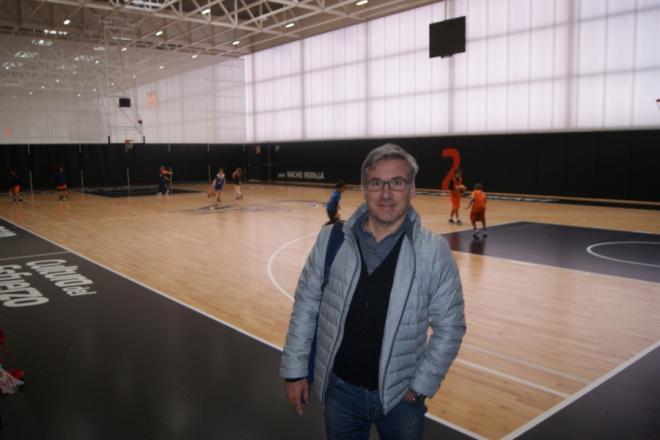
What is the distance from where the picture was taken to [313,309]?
92.5 inches

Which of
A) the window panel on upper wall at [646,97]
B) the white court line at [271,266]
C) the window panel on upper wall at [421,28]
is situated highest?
the window panel on upper wall at [421,28]

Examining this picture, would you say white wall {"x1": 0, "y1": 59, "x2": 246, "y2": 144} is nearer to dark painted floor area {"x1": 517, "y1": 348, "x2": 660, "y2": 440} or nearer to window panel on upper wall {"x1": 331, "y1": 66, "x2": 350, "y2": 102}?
window panel on upper wall {"x1": 331, "y1": 66, "x2": 350, "y2": 102}

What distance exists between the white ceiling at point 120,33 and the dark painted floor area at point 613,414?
67.2 feet

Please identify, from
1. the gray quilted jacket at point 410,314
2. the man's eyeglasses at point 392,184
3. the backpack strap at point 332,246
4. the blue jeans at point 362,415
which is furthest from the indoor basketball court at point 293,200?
the man's eyeglasses at point 392,184

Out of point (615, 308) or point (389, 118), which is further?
point (389, 118)

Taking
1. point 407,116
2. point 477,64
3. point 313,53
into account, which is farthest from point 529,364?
point 313,53

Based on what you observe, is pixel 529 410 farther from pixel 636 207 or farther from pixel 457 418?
pixel 636 207

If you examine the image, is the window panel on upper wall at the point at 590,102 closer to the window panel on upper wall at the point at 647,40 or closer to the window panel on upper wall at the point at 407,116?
the window panel on upper wall at the point at 647,40

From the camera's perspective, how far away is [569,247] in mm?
10586

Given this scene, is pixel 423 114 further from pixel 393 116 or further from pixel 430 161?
pixel 430 161

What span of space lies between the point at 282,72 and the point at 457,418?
95.4ft

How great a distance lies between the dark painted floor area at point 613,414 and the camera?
11.8 feet

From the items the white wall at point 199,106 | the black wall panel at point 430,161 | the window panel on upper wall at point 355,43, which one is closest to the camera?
the black wall panel at point 430,161

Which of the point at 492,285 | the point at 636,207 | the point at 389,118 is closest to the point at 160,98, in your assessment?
the point at 389,118
